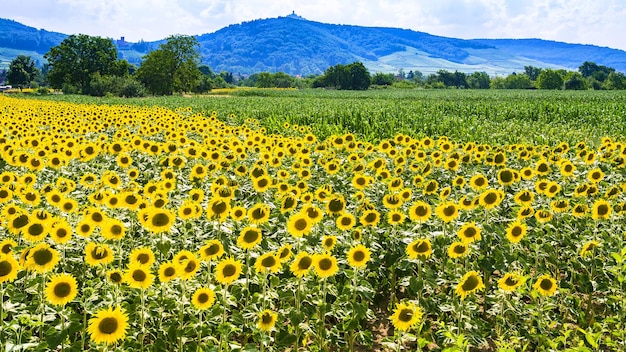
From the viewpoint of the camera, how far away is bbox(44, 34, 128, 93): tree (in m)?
73.4

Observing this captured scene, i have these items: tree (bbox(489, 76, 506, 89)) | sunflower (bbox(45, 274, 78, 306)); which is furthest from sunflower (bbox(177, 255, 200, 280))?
tree (bbox(489, 76, 506, 89))

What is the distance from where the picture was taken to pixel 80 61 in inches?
2948

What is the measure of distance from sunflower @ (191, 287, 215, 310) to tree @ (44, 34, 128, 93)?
77389mm

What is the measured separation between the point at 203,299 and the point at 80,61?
8203 cm

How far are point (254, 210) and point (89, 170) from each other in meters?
4.77

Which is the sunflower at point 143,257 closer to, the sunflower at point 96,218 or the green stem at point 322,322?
the sunflower at point 96,218

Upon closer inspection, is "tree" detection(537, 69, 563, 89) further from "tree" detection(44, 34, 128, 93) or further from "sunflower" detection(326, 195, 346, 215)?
"sunflower" detection(326, 195, 346, 215)

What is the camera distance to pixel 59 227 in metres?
3.98

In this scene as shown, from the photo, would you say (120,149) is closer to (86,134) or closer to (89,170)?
(89,170)

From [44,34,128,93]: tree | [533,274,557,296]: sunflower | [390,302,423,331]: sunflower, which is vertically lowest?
[533,274,557,296]: sunflower

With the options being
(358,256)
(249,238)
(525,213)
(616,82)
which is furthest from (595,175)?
(616,82)

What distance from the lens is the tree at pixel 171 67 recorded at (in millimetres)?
73438

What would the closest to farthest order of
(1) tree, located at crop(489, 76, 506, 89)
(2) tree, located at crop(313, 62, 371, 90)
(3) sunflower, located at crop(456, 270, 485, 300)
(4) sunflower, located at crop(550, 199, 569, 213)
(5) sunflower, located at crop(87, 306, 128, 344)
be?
(5) sunflower, located at crop(87, 306, 128, 344) < (3) sunflower, located at crop(456, 270, 485, 300) < (4) sunflower, located at crop(550, 199, 569, 213) < (2) tree, located at crop(313, 62, 371, 90) < (1) tree, located at crop(489, 76, 506, 89)

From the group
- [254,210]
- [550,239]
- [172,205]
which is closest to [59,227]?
[254,210]
